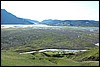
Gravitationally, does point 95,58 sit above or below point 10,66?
below

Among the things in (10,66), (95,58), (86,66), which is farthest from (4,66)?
(95,58)

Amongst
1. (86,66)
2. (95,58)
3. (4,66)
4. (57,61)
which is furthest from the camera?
(95,58)

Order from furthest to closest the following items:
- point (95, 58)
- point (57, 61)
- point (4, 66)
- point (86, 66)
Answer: point (95, 58) → point (57, 61) → point (86, 66) → point (4, 66)

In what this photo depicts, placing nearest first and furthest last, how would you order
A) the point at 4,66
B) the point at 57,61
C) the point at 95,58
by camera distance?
the point at 4,66, the point at 57,61, the point at 95,58

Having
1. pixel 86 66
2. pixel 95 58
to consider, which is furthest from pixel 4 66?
pixel 95 58

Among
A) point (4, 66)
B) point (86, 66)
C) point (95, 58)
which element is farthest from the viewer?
point (95, 58)

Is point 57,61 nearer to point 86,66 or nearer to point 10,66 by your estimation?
point 86,66

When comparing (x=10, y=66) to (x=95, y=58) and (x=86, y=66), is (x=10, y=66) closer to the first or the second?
(x=86, y=66)

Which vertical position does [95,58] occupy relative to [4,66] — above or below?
below

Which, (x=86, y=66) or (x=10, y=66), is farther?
(x=86, y=66)
